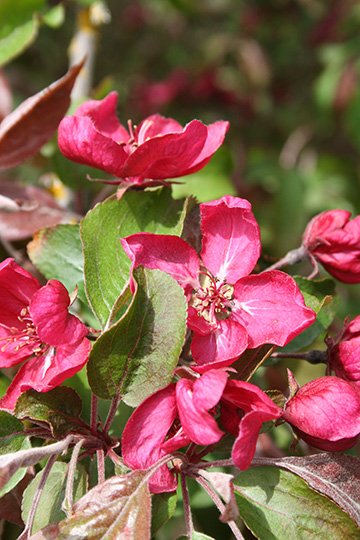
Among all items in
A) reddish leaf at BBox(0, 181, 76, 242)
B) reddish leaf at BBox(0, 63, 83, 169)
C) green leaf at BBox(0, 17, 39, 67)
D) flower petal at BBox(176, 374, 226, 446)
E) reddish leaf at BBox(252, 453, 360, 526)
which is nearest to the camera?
flower petal at BBox(176, 374, 226, 446)

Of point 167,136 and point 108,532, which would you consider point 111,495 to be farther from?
point 167,136

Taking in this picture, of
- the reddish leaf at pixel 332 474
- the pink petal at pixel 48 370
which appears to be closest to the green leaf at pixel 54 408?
the pink petal at pixel 48 370

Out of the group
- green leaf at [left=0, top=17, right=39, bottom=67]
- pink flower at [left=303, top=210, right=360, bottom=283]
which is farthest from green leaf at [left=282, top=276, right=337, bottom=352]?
green leaf at [left=0, top=17, right=39, bottom=67]

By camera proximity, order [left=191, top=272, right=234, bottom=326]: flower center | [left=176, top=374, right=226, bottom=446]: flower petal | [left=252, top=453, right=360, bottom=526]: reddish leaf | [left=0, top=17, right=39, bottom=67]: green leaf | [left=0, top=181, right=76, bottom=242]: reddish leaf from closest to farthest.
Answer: [left=176, top=374, right=226, bottom=446]: flower petal → [left=252, top=453, right=360, bottom=526]: reddish leaf → [left=191, top=272, right=234, bottom=326]: flower center → [left=0, top=181, right=76, bottom=242]: reddish leaf → [left=0, top=17, right=39, bottom=67]: green leaf

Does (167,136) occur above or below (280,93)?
above

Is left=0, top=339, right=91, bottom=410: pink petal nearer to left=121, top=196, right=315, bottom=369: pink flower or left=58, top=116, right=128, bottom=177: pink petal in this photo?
left=121, top=196, right=315, bottom=369: pink flower

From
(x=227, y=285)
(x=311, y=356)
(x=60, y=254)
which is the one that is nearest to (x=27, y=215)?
(x=60, y=254)

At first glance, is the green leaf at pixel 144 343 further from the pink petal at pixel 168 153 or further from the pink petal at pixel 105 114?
the pink petal at pixel 105 114

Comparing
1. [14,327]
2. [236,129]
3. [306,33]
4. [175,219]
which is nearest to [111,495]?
[14,327]
